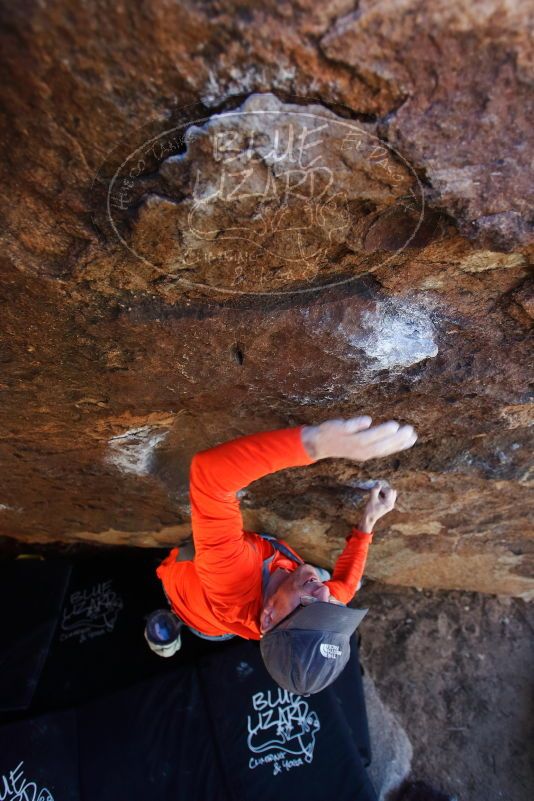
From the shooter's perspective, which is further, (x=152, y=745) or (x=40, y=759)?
(x=152, y=745)

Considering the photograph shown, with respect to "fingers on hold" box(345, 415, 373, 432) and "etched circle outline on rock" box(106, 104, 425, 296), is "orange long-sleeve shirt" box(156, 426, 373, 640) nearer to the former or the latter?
"fingers on hold" box(345, 415, 373, 432)

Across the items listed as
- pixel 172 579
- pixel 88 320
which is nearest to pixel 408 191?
pixel 88 320

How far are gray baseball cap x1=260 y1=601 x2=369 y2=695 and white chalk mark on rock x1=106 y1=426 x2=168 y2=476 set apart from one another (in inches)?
23.8

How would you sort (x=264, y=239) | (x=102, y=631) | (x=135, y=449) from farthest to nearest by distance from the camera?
(x=102, y=631)
(x=135, y=449)
(x=264, y=239)

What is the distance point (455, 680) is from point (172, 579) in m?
1.58

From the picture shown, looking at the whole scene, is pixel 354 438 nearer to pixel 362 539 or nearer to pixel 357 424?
pixel 357 424

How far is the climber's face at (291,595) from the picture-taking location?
1.54 m

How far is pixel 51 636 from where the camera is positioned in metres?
2.43

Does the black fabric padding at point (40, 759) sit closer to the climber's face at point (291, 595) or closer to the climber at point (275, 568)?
the climber at point (275, 568)

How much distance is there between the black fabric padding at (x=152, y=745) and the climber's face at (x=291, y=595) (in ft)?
3.12

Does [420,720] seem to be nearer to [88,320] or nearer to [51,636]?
[51,636]

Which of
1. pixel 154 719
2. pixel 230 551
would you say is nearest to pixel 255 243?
pixel 230 551

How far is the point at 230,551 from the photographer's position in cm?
151

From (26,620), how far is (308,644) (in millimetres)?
1524
